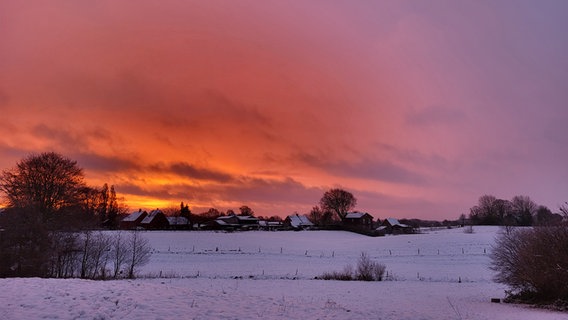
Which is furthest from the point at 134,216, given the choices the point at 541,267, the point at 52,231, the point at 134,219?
the point at 541,267

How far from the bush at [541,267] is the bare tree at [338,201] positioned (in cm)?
13091

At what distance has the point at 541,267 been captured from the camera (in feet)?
95.1

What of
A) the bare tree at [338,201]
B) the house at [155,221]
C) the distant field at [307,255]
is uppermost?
the bare tree at [338,201]

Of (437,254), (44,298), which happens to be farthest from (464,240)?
(44,298)

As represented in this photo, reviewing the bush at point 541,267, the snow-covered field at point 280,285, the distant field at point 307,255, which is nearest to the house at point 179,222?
the distant field at point 307,255

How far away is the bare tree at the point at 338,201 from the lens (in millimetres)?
165250

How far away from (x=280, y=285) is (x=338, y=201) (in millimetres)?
126686

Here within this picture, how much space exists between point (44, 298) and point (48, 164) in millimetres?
49306

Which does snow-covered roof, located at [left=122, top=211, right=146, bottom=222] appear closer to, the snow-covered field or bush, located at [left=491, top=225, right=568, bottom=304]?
the snow-covered field

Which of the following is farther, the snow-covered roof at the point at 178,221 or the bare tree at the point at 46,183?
the snow-covered roof at the point at 178,221

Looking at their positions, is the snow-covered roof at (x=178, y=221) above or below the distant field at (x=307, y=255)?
above

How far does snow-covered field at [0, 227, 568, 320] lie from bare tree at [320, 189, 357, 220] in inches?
2075

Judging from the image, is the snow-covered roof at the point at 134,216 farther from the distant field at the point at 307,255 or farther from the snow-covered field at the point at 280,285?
the snow-covered field at the point at 280,285

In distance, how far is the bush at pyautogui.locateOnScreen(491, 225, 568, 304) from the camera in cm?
2797
